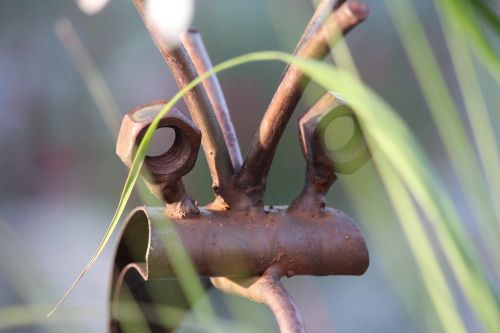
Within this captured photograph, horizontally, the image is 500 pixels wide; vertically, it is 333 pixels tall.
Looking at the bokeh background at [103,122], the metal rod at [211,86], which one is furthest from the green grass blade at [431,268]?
the bokeh background at [103,122]

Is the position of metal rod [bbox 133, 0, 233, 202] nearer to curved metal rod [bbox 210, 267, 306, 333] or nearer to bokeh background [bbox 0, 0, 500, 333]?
curved metal rod [bbox 210, 267, 306, 333]

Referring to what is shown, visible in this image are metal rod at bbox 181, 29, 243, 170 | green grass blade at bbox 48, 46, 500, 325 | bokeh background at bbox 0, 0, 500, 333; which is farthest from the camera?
bokeh background at bbox 0, 0, 500, 333

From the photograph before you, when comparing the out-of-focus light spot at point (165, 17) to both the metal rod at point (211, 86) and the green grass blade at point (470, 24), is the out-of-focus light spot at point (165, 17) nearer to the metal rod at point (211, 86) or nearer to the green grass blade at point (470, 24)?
the metal rod at point (211, 86)

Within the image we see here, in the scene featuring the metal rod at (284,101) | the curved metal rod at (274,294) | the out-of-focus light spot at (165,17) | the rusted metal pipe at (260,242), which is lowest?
the curved metal rod at (274,294)

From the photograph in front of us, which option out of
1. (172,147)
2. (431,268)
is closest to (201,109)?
(172,147)

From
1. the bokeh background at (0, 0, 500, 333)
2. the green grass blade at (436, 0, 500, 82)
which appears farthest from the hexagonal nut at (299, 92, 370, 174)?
the bokeh background at (0, 0, 500, 333)

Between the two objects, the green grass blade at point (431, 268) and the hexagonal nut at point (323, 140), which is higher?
the hexagonal nut at point (323, 140)
